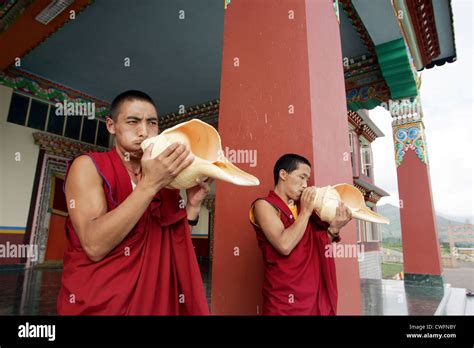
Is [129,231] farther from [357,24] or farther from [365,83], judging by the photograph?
[365,83]

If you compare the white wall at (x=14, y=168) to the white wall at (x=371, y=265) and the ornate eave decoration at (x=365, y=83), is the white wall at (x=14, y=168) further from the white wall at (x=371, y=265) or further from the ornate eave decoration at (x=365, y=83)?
the white wall at (x=371, y=265)

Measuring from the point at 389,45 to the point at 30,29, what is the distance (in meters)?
5.60

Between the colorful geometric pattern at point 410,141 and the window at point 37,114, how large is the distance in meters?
7.48

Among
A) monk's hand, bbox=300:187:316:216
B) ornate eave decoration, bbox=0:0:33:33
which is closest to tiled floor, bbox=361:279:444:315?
monk's hand, bbox=300:187:316:216

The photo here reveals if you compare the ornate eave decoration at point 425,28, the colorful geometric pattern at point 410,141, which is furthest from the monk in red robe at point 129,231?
the colorful geometric pattern at point 410,141

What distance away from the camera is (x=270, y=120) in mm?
1818

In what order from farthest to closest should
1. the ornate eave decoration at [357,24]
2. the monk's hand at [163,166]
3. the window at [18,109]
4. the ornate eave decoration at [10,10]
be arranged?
1. the window at [18,109]
2. the ornate eave decoration at [357,24]
3. the ornate eave decoration at [10,10]
4. the monk's hand at [163,166]

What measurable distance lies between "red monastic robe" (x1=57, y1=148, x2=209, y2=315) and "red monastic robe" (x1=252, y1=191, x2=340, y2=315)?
392mm

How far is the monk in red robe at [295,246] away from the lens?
1368 mm

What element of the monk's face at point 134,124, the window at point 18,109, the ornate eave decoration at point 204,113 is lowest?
the monk's face at point 134,124

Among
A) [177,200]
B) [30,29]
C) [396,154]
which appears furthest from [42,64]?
[396,154]

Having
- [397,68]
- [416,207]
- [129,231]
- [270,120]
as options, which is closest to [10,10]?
[270,120]

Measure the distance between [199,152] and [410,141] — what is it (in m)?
6.08
